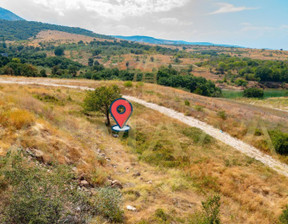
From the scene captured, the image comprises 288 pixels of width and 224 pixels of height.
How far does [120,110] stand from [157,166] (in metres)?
5.86

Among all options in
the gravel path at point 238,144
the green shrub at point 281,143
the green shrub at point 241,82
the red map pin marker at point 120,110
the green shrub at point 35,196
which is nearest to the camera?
the green shrub at point 35,196

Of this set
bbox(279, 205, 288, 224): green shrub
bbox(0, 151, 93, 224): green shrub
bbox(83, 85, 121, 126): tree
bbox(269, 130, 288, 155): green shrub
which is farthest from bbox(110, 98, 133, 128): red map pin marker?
bbox(269, 130, 288, 155): green shrub

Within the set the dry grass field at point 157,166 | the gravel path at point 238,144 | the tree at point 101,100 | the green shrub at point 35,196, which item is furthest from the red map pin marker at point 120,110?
the green shrub at point 35,196

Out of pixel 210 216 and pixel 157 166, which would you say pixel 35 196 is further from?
pixel 157 166

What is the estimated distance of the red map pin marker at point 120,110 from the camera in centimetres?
1417

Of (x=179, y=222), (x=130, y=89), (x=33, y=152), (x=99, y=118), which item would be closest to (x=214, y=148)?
(x=179, y=222)

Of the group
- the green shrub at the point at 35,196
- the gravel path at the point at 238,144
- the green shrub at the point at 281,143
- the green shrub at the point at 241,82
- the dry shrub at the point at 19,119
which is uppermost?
the green shrub at the point at 241,82

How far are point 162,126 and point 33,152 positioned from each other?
1174 cm

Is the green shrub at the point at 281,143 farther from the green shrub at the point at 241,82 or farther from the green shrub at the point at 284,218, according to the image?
the green shrub at the point at 241,82

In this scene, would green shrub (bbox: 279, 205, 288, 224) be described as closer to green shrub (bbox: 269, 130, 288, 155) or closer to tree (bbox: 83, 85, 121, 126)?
green shrub (bbox: 269, 130, 288, 155)

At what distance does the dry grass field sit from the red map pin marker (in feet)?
4.27

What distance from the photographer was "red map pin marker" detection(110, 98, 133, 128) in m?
14.2

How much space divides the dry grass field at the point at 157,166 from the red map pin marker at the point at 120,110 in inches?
51.2

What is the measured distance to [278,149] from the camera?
14.5 meters
